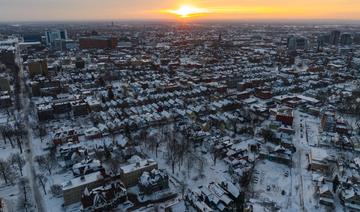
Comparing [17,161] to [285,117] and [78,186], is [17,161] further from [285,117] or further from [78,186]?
[285,117]

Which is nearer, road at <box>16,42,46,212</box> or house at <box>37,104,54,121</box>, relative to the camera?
road at <box>16,42,46,212</box>

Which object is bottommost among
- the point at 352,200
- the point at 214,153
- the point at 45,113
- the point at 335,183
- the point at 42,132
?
the point at 352,200

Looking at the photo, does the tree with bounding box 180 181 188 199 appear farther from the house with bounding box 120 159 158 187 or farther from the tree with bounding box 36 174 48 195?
the tree with bounding box 36 174 48 195

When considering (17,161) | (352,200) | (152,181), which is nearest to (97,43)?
(17,161)

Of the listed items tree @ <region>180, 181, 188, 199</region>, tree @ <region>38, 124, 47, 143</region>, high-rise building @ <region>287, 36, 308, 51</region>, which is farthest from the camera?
high-rise building @ <region>287, 36, 308, 51</region>

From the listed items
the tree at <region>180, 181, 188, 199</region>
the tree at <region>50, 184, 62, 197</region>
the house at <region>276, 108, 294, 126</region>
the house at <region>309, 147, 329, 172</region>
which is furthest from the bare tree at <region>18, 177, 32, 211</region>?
the house at <region>276, 108, 294, 126</region>
